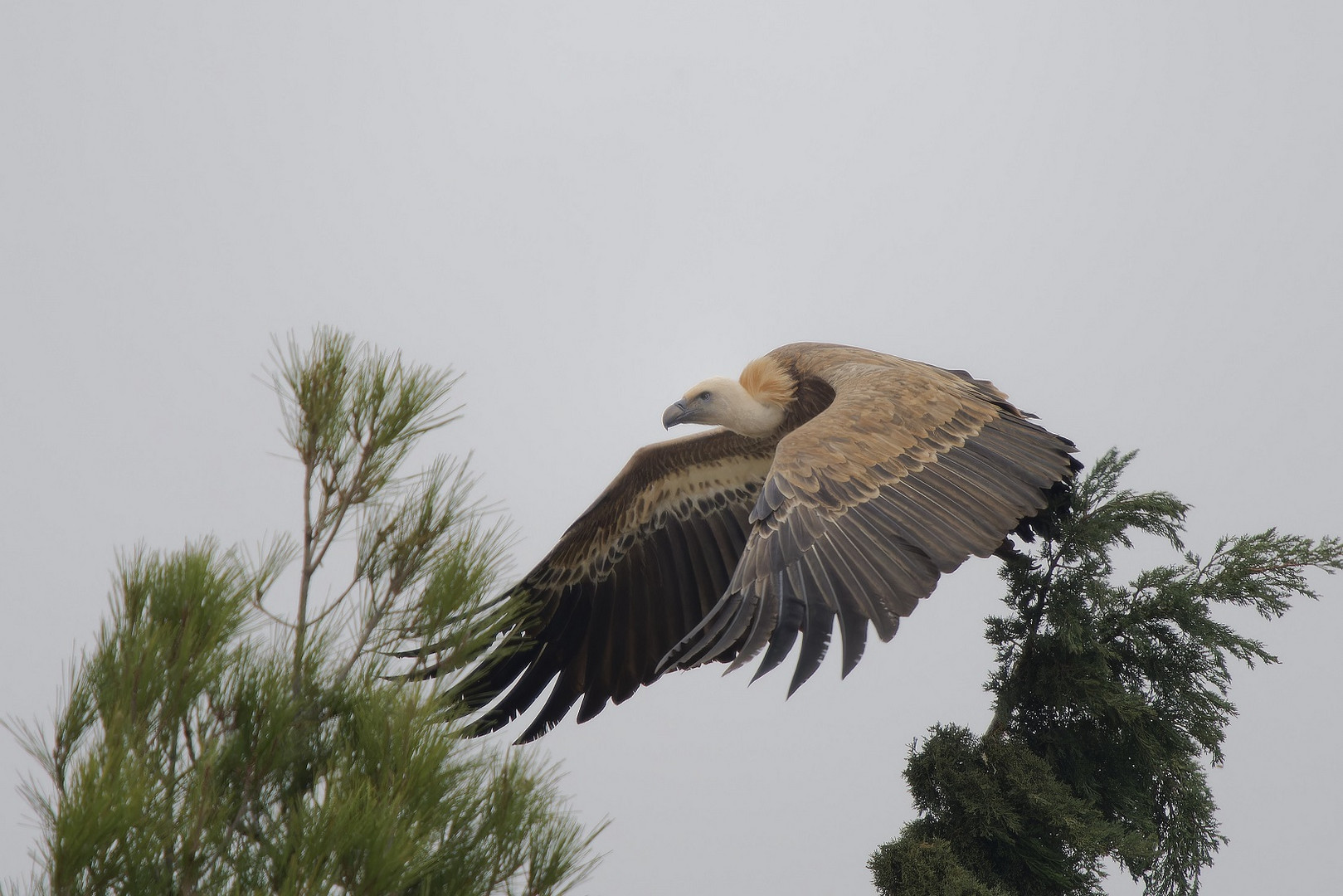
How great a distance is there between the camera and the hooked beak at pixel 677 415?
4590mm

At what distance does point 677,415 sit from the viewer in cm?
459

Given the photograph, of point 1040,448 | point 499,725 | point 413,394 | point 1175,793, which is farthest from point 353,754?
point 1175,793

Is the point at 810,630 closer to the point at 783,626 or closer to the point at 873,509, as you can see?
the point at 783,626

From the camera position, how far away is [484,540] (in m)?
2.65

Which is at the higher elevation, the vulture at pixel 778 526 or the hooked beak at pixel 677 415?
the hooked beak at pixel 677 415

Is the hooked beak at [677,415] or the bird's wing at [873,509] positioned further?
the hooked beak at [677,415]

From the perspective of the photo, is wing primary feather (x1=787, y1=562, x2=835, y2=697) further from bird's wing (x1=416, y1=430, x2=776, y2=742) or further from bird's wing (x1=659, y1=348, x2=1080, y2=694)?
bird's wing (x1=416, y1=430, x2=776, y2=742)

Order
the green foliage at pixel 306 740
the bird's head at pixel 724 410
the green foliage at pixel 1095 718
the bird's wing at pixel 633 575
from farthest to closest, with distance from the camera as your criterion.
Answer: the bird's head at pixel 724 410
the bird's wing at pixel 633 575
the green foliage at pixel 1095 718
the green foliage at pixel 306 740

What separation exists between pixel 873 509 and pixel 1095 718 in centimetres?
127

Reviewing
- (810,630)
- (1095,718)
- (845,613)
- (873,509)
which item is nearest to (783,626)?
(810,630)

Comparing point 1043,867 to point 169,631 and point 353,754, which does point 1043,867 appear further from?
point 169,631

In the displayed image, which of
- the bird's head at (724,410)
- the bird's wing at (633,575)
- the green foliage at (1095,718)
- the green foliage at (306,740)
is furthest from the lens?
the bird's head at (724,410)

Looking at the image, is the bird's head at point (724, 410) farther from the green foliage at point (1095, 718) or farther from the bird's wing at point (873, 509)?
the green foliage at point (1095, 718)

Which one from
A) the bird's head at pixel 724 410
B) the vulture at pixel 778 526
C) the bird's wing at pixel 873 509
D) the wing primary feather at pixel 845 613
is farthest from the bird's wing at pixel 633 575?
the wing primary feather at pixel 845 613
